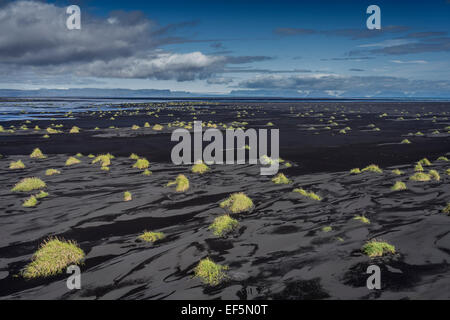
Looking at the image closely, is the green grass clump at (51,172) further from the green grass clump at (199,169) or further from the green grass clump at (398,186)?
the green grass clump at (398,186)

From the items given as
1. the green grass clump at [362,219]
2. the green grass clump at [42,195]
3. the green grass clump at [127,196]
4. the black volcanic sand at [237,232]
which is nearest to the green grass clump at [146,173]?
the black volcanic sand at [237,232]

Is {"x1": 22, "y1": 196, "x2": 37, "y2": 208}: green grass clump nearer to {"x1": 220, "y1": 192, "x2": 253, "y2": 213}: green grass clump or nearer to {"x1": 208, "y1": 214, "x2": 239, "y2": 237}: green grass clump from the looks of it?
{"x1": 208, "y1": 214, "x2": 239, "y2": 237}: green grass clump

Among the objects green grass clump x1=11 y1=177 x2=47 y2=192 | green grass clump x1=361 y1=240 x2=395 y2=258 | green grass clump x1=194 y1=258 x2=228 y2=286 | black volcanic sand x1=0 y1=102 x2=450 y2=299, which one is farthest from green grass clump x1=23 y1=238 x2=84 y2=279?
green grass clump x1=361 y1=240 x2=395 y2=258

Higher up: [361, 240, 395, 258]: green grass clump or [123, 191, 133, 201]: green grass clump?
[123, 191, 133, 201]: green grass clump
